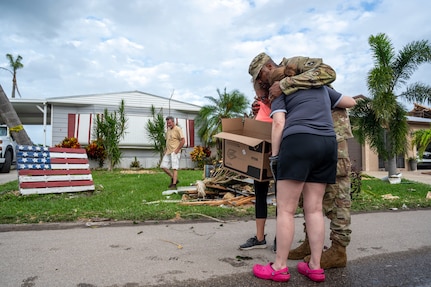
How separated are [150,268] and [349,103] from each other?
87.9 inches

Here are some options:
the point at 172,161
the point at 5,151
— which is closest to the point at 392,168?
the point at 172,161

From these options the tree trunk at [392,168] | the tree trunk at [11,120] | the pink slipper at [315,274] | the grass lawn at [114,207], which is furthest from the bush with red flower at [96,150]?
the pink slipper at [315,274]

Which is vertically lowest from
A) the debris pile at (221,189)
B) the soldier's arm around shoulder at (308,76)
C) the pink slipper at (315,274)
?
the pink slipper at (315,274)

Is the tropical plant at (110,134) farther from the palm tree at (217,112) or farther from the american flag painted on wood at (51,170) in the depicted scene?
the american flag painted on wood at (51,170)

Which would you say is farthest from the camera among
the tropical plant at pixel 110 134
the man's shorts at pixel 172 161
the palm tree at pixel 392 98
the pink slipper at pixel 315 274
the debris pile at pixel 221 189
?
the tropical plant at pixel 110 134

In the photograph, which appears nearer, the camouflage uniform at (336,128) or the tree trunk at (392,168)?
the camouflage uniform at (336,128)

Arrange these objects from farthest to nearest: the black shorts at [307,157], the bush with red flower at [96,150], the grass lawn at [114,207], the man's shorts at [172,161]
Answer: the bush with red flower at [96,150], the man's shorts at [172,161], the grass lawn at [114,207], the black shorts at [307,157]

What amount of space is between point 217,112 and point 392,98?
9.76 meters

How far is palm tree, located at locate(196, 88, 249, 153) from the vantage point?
18.5 meters

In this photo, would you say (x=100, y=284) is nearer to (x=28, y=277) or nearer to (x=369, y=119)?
(x=28, y=277)

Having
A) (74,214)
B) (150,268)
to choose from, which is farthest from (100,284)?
(74,214)

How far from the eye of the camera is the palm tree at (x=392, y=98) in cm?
1173

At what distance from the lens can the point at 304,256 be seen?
3.18m

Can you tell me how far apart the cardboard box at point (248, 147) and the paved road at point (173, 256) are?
843 mm
